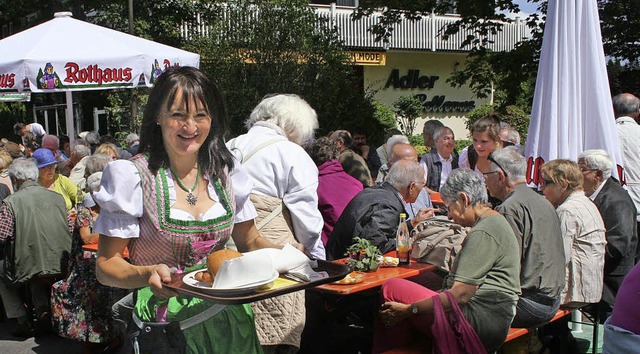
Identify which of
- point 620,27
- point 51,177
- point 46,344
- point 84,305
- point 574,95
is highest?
point 620,27

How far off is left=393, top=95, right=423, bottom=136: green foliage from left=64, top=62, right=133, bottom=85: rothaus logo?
2182cm

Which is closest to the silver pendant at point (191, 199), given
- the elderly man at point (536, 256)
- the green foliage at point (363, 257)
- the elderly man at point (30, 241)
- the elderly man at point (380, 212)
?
the green foliage at point (363, 257)

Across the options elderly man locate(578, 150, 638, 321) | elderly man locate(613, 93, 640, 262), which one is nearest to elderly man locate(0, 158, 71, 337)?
elderly man locate(578, 150, 638, 321)

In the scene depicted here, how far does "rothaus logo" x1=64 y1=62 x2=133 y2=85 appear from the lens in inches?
288

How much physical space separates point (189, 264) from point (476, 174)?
2309mm

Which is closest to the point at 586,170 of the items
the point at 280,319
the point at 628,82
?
the point at 280,319

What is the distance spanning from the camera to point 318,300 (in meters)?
5.22

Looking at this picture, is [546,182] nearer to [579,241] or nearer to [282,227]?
[579,241]

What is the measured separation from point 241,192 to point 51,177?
207 inches

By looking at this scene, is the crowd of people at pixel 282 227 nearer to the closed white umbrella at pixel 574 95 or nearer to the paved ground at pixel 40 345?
the paved ground at pixel 40 345

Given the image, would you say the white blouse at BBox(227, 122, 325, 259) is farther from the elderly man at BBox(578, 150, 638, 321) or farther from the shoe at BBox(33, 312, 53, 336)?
the shoe at BBox(33, 312, 53, 336)

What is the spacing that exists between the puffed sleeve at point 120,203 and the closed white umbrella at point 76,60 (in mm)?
5319

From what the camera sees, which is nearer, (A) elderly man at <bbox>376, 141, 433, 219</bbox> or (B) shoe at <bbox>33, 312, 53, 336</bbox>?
(A) elderly man at <bbox>376, 141, 433, 219</bbox>

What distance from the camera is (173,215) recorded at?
7.68 feet
